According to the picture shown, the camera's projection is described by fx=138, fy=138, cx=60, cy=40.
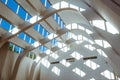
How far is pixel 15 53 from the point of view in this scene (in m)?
16.0

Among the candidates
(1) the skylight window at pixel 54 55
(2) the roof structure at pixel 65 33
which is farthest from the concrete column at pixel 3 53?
(1) the skylight window at pixel 54 55

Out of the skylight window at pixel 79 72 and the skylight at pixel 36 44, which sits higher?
the skylight at pixel 36 44

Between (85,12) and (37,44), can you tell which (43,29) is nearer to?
(37,44)

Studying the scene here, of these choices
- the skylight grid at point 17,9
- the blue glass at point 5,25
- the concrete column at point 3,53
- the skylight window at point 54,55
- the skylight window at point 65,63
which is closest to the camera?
the skylight grid at point 17,9

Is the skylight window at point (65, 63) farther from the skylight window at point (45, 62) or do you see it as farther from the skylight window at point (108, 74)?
the skylight window at point (108, 74)

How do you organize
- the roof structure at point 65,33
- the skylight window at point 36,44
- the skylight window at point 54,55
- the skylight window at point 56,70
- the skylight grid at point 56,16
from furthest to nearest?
the skylight window at point 54,55
the skylight window at point 56,70
the skylight window at point 36,44
the skylight grid at point 56,16
the roof structure at point 65,33

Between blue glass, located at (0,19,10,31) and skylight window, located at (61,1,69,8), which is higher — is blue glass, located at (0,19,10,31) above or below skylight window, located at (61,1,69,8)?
below

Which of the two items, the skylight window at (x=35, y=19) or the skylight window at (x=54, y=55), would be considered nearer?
the skylight window at (x=35, y=19)

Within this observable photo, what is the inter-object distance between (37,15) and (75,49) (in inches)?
435

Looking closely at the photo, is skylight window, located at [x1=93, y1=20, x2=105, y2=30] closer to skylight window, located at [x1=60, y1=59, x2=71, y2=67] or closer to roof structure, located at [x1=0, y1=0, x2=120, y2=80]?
roof structure, located at [x1=0, y1=0, x2=120, y2=80]

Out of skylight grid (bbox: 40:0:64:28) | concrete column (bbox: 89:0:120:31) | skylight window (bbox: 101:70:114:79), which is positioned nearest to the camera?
concrete column (bbox: 89:0:120:31)

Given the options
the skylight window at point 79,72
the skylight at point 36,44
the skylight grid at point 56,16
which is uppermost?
the skylight grid at point 56,16

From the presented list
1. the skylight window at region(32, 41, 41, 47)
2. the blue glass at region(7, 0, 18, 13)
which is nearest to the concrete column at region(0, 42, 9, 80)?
the skylight window at region(32, 41, 41, 47)

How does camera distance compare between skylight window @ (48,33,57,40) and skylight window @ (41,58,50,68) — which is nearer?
skylight window @ (48,33,57,40)
